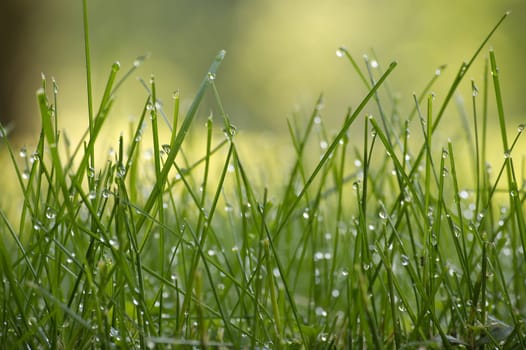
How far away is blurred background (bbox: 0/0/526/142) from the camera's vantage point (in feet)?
34.9

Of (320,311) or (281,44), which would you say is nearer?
(320,311)

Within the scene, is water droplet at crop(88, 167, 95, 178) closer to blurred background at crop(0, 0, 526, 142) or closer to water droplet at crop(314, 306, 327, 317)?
water droplet at crop(314, 306, 327, 317)

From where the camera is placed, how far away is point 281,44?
12.9 m

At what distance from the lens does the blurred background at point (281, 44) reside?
10627 millimetres

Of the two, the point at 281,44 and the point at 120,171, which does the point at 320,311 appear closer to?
the point at 120,171

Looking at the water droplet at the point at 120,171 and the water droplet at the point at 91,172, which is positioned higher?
the water droplet at the point at 91,172

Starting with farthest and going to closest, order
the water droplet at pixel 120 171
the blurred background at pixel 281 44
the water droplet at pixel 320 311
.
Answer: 1. the blurred background at pixel 281 44
2. the water droplet at pixel 320 311
3. the water droplet at pixel 120 171

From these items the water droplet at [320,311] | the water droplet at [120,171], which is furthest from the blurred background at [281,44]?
the water droplet at [120,171]

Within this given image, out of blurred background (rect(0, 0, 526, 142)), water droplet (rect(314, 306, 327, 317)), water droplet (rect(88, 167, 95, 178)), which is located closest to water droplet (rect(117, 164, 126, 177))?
water droplet (rect(88, 167, 95, 178))

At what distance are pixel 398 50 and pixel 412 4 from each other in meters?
0.84

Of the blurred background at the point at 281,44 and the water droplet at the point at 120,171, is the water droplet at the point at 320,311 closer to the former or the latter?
the water droplet at the point at 120,171

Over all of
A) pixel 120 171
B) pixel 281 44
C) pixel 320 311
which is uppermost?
pixel 281 44

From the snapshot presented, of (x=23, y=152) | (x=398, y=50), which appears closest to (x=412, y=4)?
(x=398, y=50)

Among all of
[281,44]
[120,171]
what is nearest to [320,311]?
[120,171]
